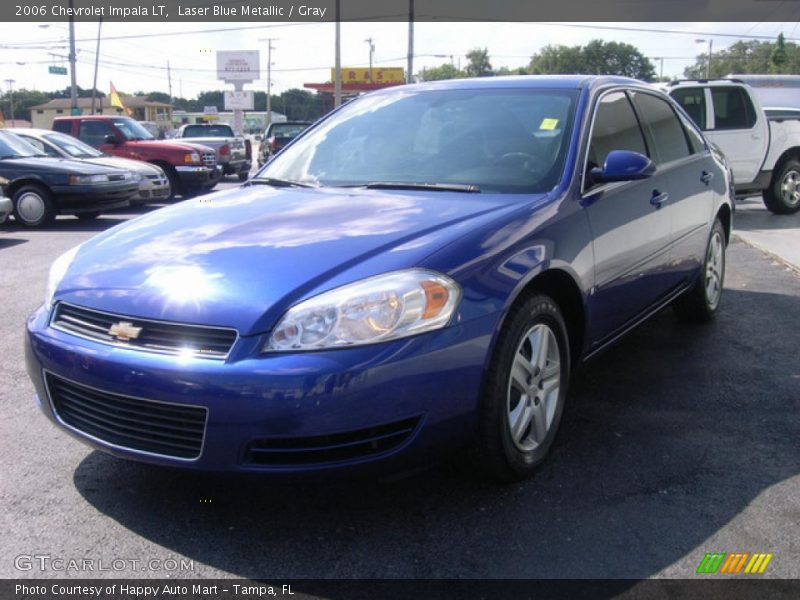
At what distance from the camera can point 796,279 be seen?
7.17 m

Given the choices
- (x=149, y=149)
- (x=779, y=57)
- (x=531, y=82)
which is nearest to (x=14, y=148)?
(x=149, y=149)

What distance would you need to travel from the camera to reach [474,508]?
294 centimetres

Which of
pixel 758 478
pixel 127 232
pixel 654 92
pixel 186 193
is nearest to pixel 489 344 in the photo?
pixel 758 478

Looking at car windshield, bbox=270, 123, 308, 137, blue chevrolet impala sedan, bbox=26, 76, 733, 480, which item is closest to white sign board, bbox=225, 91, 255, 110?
car windshield, bbox=270, 123, 308, 137

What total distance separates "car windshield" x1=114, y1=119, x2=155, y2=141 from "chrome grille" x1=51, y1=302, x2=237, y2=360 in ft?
48.1

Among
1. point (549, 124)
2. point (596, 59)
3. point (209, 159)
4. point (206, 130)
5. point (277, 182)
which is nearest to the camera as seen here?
point (549, 124)

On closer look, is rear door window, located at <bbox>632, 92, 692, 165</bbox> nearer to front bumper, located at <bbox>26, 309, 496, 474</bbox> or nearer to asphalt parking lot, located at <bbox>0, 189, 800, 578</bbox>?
asphalt parking lot, located at <bbox>0, 189, 800, 578</bbox>

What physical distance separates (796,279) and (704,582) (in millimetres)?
5491

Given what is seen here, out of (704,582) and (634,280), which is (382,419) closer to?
(704,582)

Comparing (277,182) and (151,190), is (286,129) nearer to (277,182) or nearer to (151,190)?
(151,190)

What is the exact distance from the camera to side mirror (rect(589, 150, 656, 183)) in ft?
11.8

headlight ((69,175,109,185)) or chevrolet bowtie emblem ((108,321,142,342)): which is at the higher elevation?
headlight ((69,175,109,185))

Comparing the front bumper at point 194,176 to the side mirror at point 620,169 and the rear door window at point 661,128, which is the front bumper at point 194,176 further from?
the side mirror at point 620,169

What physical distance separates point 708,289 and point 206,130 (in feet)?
67.8
